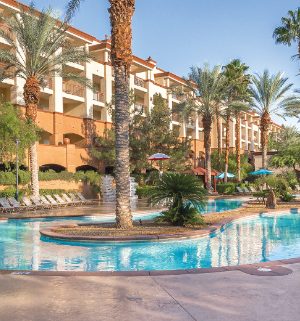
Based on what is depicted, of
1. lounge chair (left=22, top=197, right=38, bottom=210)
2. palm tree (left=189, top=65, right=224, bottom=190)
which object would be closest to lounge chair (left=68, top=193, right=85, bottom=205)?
lounge chair (left=22, top=197, right=38, bottom=210)

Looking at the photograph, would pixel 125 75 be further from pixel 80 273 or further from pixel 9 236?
pixel 80 273

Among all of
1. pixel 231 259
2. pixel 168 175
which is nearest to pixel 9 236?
pixel 168 175

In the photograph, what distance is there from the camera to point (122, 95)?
43.0ft

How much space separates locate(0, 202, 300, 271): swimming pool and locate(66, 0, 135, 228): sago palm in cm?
190

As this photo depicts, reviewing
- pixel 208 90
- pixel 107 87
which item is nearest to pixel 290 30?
pixel 208 90

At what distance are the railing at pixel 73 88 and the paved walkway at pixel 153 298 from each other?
33063 mm

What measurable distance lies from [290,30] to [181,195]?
2148 centimetres

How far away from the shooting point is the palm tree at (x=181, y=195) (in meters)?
14.1

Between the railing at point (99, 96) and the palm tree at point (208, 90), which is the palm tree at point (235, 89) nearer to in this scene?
the palm tree at point (208, 90)

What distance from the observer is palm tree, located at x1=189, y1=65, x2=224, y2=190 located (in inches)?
1444

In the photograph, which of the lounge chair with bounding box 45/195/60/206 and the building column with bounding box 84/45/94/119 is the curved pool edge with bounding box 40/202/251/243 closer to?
the lounge chair with bounding box 45/195/60/206

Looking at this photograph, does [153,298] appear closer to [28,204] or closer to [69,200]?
[28,204]

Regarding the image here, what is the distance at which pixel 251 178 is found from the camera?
50469 millimetres

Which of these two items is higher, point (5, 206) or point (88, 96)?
point (88, 96)
